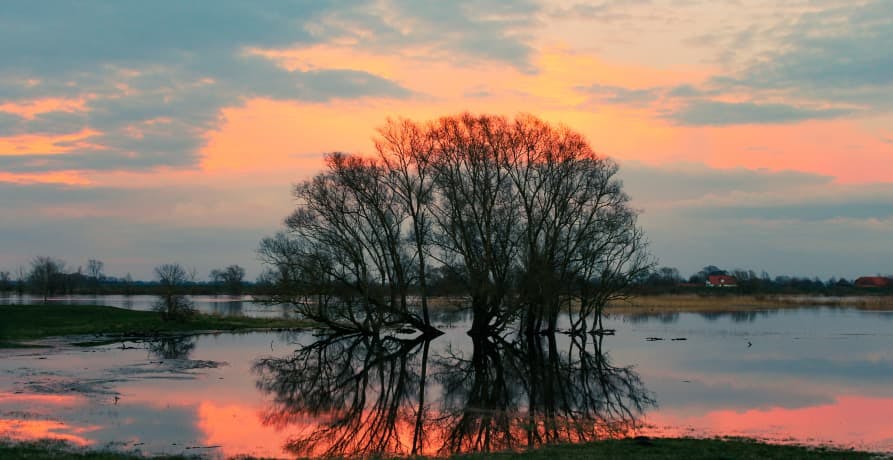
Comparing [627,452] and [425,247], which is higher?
[425,247]

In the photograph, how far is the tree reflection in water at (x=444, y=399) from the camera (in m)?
18.3

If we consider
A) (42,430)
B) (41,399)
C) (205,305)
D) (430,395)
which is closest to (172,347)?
(41,399)

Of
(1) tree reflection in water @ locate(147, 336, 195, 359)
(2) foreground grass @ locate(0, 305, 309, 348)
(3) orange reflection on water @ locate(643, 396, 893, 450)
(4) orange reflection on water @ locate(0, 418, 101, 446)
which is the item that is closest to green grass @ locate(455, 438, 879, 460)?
(3) orange reflection on water @ locate(643, 396, 893, 450)

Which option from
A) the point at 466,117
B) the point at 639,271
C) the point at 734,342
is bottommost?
the point at 734,342

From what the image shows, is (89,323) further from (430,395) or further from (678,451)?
(678,451)

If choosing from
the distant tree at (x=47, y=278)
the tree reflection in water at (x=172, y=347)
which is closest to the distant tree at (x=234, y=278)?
the distant tree at (x=47, y=278)

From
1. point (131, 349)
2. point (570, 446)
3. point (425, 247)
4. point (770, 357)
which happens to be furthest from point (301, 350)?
point (570, 446)

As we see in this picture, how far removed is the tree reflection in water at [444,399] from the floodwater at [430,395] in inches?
3.4

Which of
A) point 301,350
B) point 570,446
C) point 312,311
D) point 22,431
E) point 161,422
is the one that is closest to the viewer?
point 570,446

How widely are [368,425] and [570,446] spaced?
657 centimetres

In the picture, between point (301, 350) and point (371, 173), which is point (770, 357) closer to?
point (301, 350)

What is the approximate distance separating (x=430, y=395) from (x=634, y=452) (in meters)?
12.1

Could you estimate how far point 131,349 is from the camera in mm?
40000

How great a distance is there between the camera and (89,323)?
166ft
